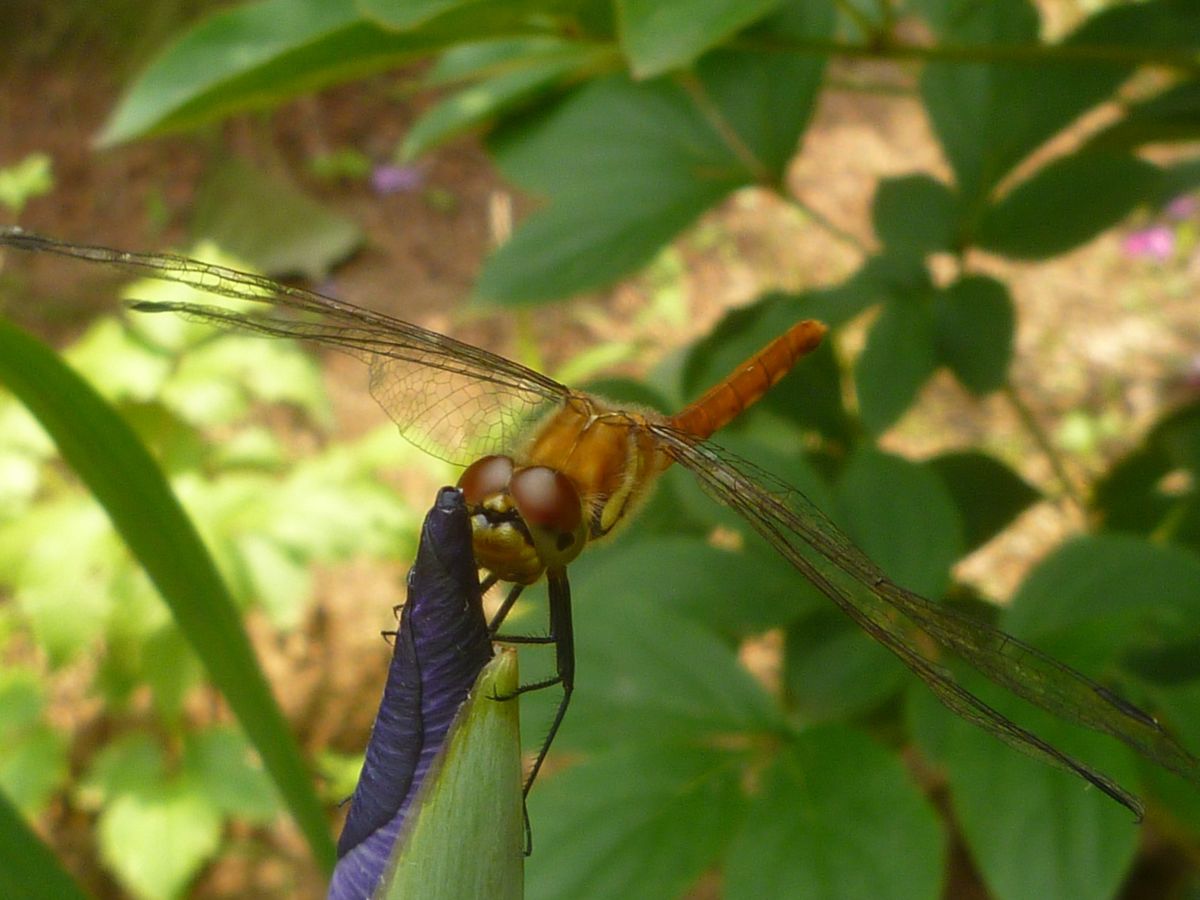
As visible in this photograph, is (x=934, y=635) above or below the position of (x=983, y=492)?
above

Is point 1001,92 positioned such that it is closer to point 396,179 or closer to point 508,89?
point 508,89

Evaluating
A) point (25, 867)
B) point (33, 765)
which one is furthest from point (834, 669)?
point (33, 765)

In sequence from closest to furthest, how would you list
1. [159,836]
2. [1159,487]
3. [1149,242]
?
1. [1159,487]
2. [159,836]
3. [1149,242]

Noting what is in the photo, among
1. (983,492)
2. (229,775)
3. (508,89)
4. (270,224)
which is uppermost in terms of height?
(508,89)

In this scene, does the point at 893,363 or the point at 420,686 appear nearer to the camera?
the point at 420,686

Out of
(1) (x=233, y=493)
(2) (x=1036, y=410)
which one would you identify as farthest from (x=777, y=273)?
(1) (x=233, y=493)

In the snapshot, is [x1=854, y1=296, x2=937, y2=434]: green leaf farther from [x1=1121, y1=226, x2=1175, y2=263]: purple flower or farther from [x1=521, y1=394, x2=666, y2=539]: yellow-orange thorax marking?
[x1=1121, y1=226, x2=1175, y2=263]: purple flower

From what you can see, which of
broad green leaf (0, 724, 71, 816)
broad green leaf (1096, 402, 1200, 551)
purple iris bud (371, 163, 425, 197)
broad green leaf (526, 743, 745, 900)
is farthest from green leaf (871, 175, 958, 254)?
purple iris bud (371, 163, 425, 197)
